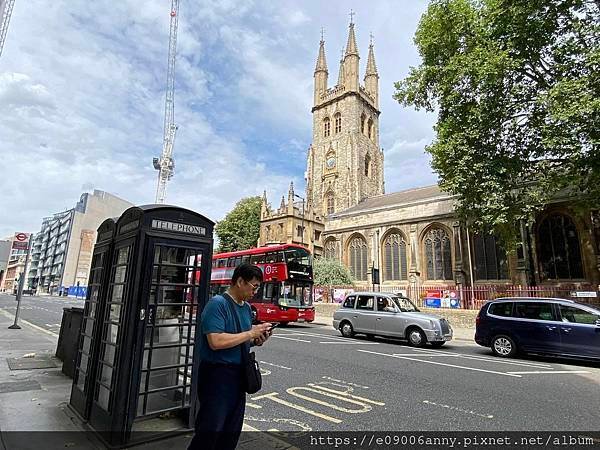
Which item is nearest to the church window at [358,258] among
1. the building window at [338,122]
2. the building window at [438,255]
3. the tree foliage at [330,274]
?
the tree foliage at [330,274]

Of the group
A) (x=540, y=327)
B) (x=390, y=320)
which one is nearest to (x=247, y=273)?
(x=540, y=327)

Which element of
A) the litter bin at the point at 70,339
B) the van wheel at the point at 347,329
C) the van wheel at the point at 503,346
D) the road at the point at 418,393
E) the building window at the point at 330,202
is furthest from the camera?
the building window at the point at 330,202

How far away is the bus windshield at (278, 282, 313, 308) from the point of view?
18.0m

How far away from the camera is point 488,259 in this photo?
2762 centimetres

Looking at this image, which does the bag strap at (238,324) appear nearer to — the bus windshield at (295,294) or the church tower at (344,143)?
the bus windshield at (295,294)

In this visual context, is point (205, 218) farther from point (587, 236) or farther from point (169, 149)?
point (169, 149)

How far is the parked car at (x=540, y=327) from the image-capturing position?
9.03m

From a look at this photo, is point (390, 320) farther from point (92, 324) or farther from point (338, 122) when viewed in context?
point (338, 122)

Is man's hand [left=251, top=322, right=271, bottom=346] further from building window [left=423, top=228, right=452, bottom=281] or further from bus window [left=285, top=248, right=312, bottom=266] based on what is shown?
building window [left=423, top=228, right=452, bottom=281]

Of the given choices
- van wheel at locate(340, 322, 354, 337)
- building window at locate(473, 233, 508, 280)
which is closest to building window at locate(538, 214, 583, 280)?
building window at locate(473, 233, 508, 280)

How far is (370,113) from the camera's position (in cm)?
5066

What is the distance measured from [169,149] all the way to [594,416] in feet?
297

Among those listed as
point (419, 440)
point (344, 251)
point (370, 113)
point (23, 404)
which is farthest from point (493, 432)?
point (370, 113)

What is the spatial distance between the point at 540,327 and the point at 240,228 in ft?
142
